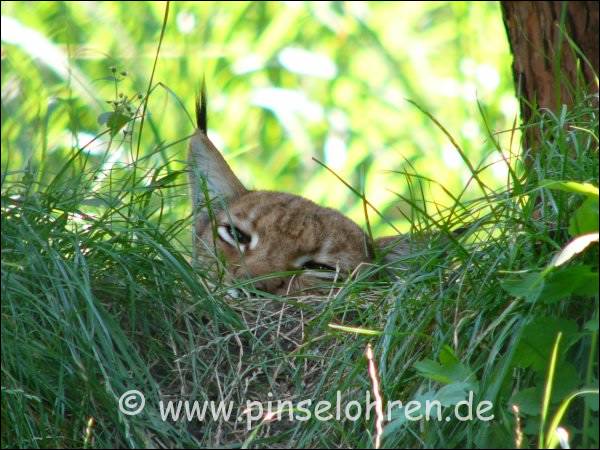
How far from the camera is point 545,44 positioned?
5547 mm

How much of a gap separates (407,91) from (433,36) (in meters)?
0.91

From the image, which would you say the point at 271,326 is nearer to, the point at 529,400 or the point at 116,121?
the point at 116,121

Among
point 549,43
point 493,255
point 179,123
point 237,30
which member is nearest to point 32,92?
point 179,123

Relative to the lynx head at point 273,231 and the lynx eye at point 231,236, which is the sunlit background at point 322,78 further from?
the lynx eye at point 231,236

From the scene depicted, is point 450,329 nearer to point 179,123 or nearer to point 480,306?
point 480,306

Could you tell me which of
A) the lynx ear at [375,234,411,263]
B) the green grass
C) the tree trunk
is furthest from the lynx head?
the tree trunk

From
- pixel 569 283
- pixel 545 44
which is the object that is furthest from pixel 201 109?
pixel 569 283

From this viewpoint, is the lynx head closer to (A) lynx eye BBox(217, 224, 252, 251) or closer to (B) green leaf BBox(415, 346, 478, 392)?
(A) lynx eye BBox(217, 224, 252, 251)

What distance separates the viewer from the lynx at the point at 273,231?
5.55 m

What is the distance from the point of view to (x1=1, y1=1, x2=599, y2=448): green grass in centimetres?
362

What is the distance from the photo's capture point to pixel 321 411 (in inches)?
156

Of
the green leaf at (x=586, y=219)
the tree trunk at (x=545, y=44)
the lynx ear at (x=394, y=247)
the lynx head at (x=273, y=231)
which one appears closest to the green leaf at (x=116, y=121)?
the lynx head at (x=273, y=231)

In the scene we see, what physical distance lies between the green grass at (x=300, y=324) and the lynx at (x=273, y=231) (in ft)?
2.64

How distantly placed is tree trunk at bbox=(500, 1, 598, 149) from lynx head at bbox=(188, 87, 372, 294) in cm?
102
